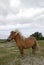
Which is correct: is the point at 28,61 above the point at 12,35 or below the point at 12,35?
below

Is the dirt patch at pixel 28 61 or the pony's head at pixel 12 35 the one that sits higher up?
the pony's head at pixel 12 35

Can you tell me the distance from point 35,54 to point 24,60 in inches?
68.2

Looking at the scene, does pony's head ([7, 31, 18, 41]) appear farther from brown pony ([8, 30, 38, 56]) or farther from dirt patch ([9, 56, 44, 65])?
dirt patch ([9, 56, 44, 65])

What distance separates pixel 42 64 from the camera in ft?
35.2

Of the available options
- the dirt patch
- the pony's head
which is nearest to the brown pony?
the pony's head

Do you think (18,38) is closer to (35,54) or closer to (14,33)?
(14,33)

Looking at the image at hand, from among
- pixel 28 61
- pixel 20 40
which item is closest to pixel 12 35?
pixel 20 40

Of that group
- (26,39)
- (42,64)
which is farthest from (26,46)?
(42,64)

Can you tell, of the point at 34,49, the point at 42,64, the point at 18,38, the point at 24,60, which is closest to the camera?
the point at 42,64

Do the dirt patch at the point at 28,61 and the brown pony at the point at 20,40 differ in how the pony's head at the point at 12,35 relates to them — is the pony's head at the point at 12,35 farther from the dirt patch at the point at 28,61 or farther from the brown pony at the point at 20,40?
the dirt patch at the point at 28,61

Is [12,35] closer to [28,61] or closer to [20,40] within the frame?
[20,40]

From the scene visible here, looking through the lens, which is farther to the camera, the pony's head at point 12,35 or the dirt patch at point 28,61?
the pony's head at point 12,35

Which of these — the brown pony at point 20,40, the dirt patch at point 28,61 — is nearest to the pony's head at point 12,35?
the brown pony at point 20,40

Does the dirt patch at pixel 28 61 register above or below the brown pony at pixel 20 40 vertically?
below
